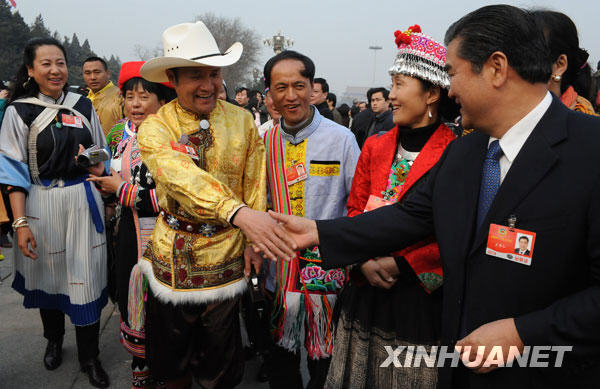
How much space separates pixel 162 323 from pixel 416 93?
73.6 inches

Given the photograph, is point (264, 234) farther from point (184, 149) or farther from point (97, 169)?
point (97, 169)

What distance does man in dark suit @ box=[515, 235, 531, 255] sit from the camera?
49.3 inches

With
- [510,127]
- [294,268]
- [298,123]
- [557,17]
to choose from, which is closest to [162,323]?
[294,268]

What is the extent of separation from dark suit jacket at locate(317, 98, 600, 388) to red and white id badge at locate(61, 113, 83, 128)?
279 centimetres

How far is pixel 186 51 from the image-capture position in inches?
86.9

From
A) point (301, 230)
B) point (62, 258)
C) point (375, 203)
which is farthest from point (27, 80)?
point (375, 203)

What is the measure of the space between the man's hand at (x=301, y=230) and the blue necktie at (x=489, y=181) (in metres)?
0.74

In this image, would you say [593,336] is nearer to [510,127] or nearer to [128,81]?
[510,127]

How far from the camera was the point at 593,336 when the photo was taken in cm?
116

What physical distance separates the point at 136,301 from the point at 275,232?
53.4 inches

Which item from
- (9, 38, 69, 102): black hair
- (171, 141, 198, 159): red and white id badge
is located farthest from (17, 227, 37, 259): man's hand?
(171, 141, 198, 159): red and white id badge

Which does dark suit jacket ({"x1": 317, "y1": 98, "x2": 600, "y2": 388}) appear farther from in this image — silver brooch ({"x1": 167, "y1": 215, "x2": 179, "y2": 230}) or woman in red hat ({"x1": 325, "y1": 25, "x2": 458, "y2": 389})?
silver brooch ({"x1": 167, "y1": 215, "x2": 179, "y2": 230})

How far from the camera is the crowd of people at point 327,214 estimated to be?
128 centimetres

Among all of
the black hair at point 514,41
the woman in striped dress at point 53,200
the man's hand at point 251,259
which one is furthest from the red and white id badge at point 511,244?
the woman in striped dress at point 53,200
